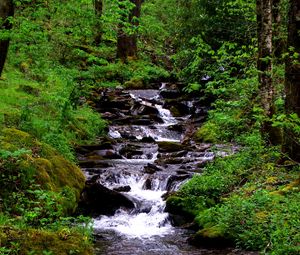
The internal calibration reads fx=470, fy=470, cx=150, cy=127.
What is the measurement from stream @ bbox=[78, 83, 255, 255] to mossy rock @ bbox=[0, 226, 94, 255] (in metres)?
2.02

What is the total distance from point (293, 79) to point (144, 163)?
629cm

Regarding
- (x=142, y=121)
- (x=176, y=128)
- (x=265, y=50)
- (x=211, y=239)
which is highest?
(x=265, y=50)

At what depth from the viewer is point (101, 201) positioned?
11.3 metres

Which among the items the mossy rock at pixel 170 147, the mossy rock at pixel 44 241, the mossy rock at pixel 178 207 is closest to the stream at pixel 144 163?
the mossy rock at pixel 170 147

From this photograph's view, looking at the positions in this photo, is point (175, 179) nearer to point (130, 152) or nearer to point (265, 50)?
point (130, 152)

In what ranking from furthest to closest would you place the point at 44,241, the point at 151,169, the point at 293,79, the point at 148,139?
the point at 148,139
the point at 151,169
the point at 293,79
the point at 44,241

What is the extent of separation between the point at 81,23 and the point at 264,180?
5763 mm

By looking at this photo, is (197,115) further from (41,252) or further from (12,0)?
(41,252)

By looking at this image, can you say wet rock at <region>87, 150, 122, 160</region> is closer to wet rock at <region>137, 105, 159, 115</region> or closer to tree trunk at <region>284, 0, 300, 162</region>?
wet rock at <region>137, 105, 159, 115</region>

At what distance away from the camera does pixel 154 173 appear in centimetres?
1319

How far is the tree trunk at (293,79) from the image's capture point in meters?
9.16

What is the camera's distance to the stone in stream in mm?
11131

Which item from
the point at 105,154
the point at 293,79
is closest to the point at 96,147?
the point at 105,154

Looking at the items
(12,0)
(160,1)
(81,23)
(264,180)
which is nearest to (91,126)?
(81,23)
